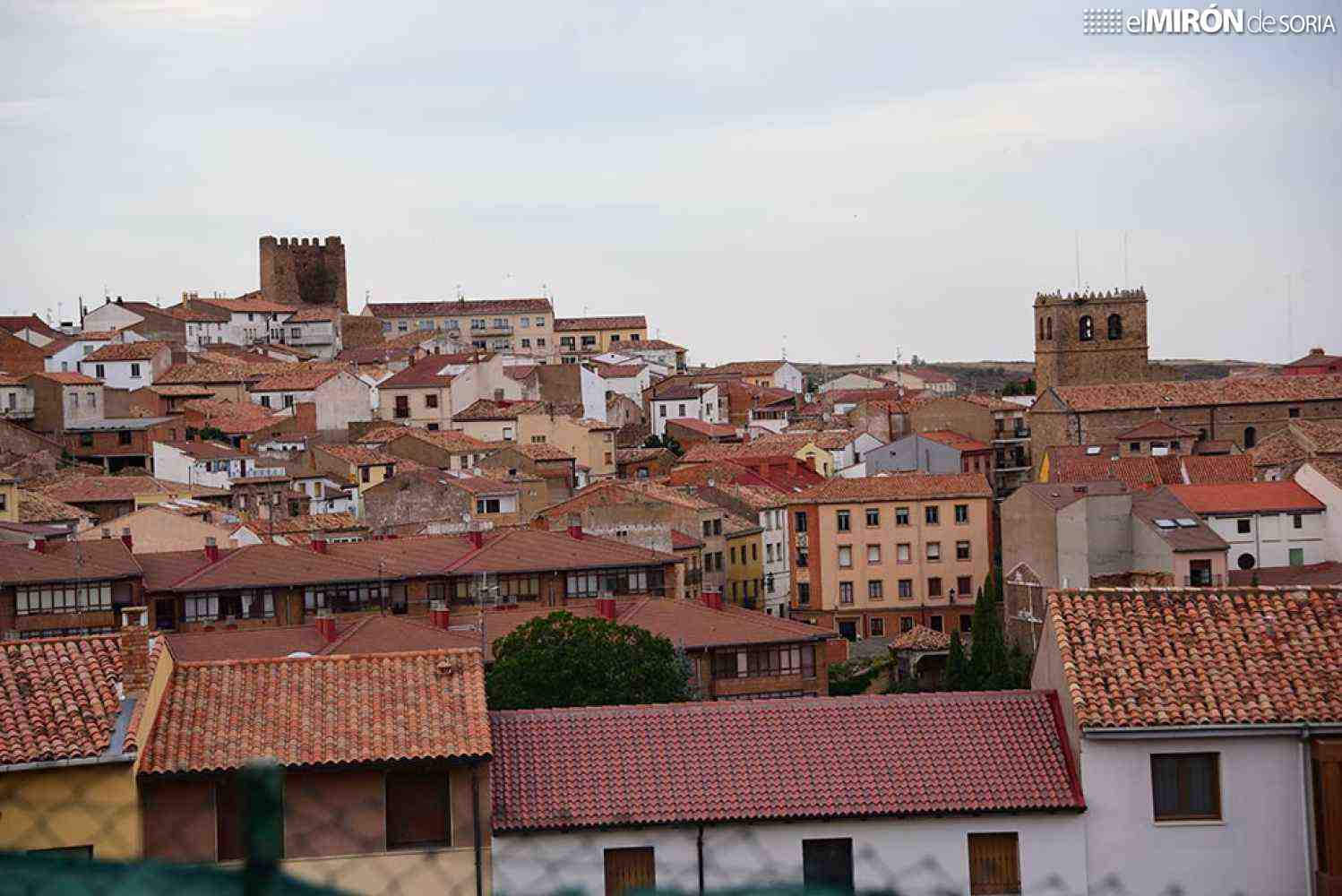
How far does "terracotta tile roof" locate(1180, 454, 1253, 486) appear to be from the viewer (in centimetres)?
5228

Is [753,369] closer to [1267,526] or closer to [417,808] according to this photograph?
[1267,526]

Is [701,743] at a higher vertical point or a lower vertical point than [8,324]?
lower

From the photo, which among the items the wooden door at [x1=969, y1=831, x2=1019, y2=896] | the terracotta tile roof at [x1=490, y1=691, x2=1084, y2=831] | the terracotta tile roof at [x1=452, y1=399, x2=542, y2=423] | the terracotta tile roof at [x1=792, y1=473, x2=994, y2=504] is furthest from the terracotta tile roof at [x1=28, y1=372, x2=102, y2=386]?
the wooden door at [x1=969, y1=831, x2=1019, y2=896]

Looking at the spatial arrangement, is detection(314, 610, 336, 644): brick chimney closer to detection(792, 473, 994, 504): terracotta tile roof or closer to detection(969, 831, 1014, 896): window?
detection(969, 831, 1014, 896): window

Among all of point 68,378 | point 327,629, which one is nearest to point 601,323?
point 68,378

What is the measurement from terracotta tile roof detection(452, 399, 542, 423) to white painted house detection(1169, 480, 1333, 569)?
27.2m

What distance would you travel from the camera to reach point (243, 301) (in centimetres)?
9519

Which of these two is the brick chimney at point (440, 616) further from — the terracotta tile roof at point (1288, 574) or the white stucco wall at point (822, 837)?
the white stucco wall at point (822, 837)

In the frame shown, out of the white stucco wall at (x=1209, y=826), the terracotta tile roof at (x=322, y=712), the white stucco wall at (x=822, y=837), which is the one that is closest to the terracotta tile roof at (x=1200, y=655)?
the white stucco wall at (x=1209, y=826)

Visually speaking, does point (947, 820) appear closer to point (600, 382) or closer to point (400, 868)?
point (400, 868)

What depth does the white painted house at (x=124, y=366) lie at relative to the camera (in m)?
68.3

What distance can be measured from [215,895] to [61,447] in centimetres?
6018

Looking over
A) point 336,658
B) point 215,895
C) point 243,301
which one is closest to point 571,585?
point 336,658

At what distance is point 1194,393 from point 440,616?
36.5 m
